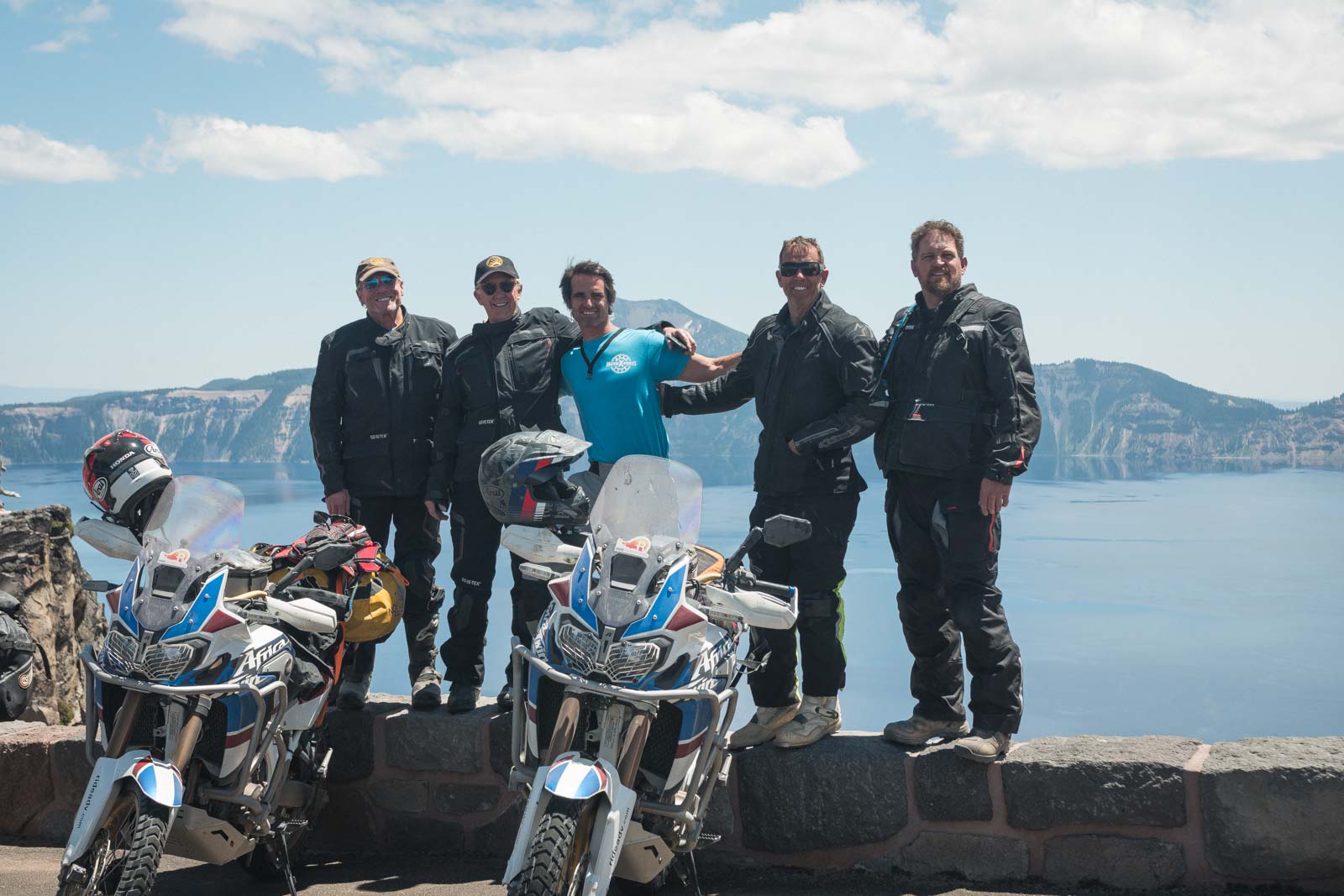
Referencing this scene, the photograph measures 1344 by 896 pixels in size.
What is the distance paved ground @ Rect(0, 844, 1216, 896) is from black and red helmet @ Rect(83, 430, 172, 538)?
1.39m

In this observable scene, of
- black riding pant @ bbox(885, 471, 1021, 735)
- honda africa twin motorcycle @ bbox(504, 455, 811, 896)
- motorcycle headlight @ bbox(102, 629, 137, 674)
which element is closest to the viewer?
honda africa twin motorcycle @ bbox(504, 455, 811, 896)

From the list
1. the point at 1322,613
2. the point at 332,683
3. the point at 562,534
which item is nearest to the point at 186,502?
the point at 332,683

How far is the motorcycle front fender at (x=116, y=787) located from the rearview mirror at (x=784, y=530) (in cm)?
191

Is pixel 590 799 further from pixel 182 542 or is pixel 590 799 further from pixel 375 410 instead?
pixel 375 410

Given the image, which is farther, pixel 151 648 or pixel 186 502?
pixel 186 502

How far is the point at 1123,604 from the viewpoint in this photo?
69.4 m

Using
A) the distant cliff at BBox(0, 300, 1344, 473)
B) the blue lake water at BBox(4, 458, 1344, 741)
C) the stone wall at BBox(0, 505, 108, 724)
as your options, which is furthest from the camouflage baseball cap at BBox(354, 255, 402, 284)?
the distant cliff at BBox(0, 300, 1344, 473)

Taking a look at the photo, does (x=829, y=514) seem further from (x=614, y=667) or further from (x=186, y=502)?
(x=186, y=502)

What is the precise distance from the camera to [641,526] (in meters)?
3.41

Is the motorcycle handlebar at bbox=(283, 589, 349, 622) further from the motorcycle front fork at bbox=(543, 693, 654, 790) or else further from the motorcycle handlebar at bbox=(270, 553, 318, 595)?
the motorcycle front fork at bbox=(543, 693, 654, 790)

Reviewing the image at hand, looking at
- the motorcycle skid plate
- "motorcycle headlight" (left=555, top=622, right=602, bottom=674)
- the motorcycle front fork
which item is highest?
"motorcycle headlight" (left=555, top=622, right=602, bottom=674)

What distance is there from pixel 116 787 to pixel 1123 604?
73.5 m

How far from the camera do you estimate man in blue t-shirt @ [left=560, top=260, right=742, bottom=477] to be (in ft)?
15.3

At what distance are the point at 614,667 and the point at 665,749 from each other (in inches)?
14.4
